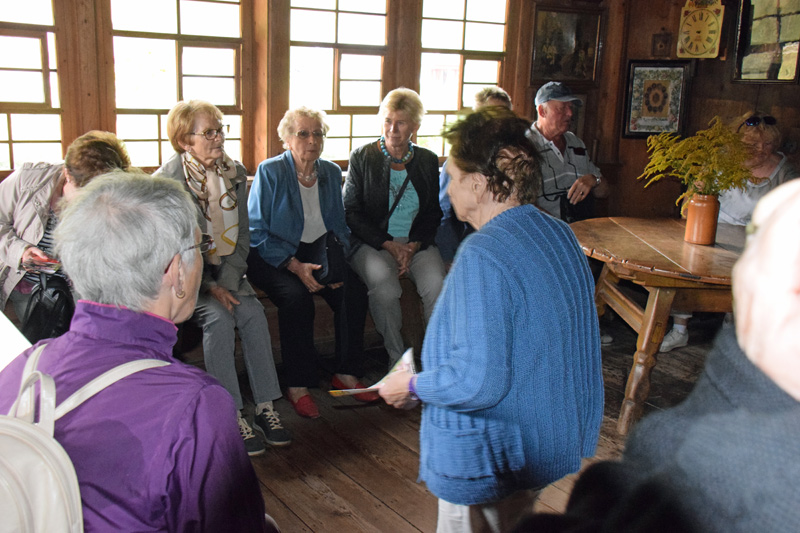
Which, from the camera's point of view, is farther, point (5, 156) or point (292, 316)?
point (5, 156)

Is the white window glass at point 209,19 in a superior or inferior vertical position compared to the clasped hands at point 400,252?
superior

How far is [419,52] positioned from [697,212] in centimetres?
241

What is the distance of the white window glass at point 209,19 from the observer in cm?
421

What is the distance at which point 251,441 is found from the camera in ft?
9.98

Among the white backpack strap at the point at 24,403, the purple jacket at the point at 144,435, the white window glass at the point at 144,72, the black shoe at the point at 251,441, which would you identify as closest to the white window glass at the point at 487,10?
the white window glass at the point at 144,72

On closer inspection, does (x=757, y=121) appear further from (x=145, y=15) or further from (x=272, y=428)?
(x=145, y=15)

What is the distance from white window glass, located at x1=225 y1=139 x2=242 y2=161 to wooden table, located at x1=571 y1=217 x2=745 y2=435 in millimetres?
2262

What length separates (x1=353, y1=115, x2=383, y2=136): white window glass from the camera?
500 cm

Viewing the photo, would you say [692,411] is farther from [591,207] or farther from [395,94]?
[591,207]

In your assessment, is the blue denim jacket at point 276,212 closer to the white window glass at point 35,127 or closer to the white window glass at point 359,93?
the white window glass at point 35,127

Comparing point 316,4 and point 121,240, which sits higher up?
point 316,4

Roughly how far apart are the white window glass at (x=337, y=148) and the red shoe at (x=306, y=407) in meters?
2.04

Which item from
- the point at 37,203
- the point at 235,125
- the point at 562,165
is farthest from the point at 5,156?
the point at 562,165

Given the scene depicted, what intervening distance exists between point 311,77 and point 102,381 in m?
3.86
